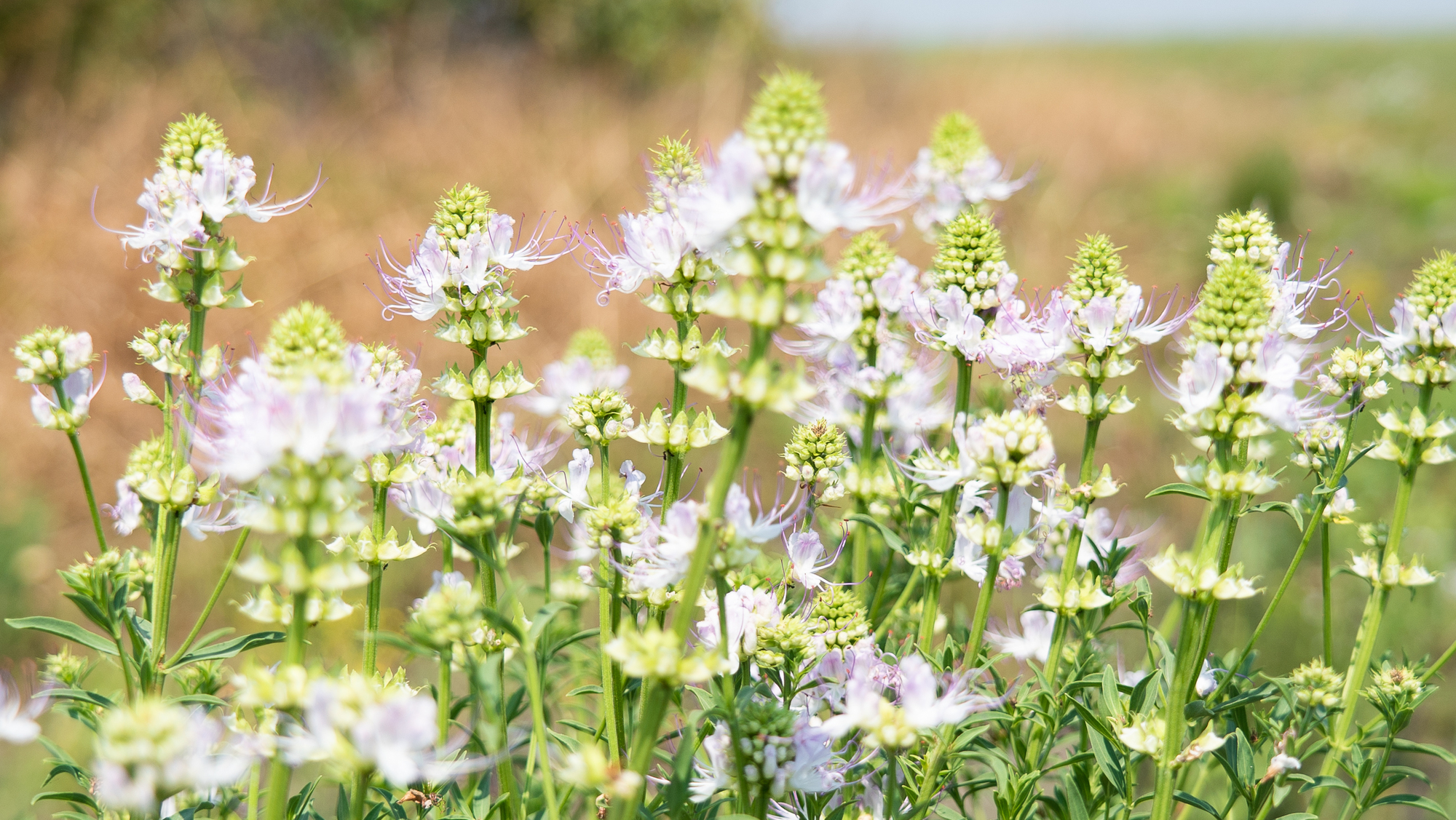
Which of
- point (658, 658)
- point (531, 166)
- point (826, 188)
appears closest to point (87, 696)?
point (658, 658)

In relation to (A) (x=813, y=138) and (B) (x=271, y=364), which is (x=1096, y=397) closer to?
(A) (x=813, y=138)

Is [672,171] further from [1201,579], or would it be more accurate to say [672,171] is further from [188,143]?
[1201,579]

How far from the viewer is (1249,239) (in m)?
2.54

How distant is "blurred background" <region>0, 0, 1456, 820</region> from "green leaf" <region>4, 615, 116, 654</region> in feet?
5.14

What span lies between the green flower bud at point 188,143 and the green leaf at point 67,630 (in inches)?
41.0

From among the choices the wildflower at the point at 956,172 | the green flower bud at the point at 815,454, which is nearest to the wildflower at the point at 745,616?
the green flower bud at the point at 815,454

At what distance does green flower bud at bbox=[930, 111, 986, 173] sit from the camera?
465 cm

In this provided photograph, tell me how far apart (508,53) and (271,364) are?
16959 mm

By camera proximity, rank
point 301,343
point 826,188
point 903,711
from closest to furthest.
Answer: point 826,188, point 301,343, point 903,711

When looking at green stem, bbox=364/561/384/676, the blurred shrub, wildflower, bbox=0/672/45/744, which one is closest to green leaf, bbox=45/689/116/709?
wildflower, bbox=0/672/45/744

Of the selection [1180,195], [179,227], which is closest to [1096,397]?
[179,227]

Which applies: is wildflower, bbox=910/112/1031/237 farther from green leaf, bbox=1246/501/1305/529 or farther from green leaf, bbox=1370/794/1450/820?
green leaf, bbox=1370/794/1450/820

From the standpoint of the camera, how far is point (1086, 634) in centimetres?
247

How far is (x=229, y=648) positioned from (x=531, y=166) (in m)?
10.6
